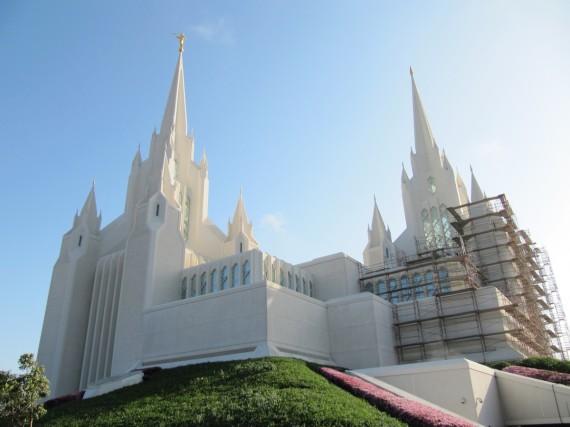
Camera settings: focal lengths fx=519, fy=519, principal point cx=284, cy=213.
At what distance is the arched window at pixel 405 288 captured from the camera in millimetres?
30391

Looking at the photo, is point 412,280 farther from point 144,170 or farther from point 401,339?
point 144,170

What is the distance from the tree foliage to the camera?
47.4 feet

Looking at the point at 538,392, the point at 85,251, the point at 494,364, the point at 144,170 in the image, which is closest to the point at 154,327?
the point at 85,251

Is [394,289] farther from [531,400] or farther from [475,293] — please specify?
[531,400]

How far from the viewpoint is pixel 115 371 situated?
26641 mm

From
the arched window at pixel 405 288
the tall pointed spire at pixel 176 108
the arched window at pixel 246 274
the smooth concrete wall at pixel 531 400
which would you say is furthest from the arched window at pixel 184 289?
the smooth concrete wall at pixel 531 400

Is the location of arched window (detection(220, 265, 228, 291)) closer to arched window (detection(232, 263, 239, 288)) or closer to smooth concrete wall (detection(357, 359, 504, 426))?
arched window (detection(232, 263, 239, 288))

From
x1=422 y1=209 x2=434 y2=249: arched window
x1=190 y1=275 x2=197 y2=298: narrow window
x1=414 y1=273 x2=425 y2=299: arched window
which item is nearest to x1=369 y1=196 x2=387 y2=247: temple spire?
x1=422 y1=209 x2=434 y2=249: arched window

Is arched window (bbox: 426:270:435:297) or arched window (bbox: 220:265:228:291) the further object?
arched window (bbox: 426:270:435:297)

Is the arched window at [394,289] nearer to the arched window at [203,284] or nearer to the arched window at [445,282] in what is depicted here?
the arched window at [445,282]

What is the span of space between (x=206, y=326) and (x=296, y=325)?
4310 mm

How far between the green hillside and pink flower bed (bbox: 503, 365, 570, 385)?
7695 mm

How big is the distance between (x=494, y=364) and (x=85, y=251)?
2448 centimetres

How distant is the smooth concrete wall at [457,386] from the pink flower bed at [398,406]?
5.31ft
